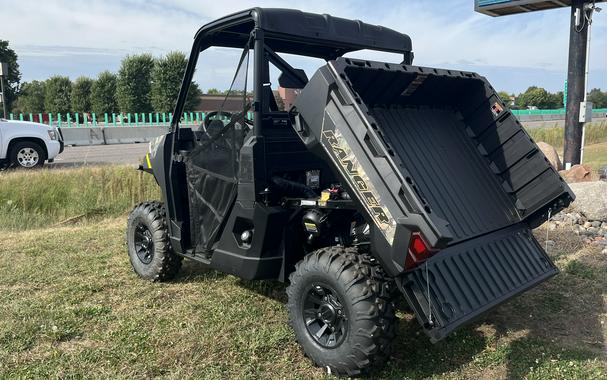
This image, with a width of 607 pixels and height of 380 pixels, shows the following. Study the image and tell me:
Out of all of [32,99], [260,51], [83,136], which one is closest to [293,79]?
[260,51]

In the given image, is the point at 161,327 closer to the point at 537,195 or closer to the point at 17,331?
the point at 17,331

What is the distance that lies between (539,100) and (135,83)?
46718mm

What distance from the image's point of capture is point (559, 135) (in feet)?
59.9

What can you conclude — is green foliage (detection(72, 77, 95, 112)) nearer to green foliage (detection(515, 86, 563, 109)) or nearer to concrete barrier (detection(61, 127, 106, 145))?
concrete barrier (detection(61, 127, 106, 145))

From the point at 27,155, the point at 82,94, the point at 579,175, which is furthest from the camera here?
the point at 82,94

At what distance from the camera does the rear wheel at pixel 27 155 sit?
39.7 feet

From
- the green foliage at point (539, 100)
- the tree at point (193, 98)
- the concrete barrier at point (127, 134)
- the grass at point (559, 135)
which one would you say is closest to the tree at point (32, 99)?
the concrete barrier at point (127, 134)

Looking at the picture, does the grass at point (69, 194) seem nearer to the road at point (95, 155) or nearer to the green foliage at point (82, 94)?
the road at point (95, 155)

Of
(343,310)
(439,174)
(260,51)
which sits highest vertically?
(260,51)

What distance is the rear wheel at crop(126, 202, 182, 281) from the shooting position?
15.7ft

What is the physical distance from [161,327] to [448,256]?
7.06 ft

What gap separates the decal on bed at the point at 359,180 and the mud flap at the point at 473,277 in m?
0.39

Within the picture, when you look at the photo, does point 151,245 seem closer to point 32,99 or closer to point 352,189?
point 352,189

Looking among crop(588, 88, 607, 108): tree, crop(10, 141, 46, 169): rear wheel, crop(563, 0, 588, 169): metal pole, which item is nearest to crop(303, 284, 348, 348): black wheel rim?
crop(563, 0, 588, 169): metal pole
